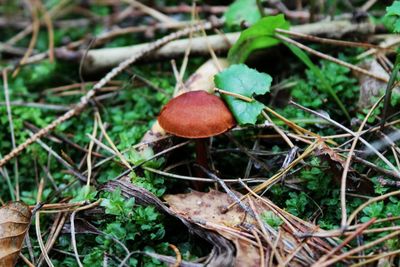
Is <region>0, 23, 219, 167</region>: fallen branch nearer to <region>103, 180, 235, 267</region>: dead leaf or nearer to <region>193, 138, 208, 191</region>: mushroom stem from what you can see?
<region>103, 180, 235, 267</region>: dead leaf

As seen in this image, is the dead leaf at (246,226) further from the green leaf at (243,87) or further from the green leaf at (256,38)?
the green leaf at (256,38)

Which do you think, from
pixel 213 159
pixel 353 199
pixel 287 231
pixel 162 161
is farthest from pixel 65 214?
pixel 353 199

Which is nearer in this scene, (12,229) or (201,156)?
(12,229)

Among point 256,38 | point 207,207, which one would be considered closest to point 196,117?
point 207,207

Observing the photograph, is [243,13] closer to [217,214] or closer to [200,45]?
[200,45]

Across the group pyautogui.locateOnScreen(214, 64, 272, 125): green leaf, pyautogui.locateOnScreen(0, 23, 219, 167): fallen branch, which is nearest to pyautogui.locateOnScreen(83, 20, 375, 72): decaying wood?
pyautogui.locateOnScreen(0, 23, 219, 167): fallen branch
